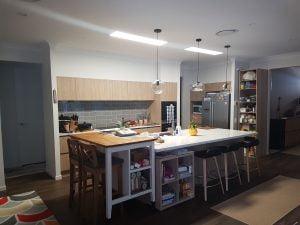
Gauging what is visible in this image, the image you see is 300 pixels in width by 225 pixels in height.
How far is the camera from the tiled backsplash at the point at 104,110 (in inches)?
196

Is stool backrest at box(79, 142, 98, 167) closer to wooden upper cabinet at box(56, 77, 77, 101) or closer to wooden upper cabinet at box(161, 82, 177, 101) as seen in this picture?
wooden upper cabinet at box(56, 77, 77, 101)

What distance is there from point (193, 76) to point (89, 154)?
5262mm

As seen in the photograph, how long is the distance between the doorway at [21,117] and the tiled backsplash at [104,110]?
1.04 metres

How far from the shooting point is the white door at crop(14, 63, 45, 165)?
519 cm

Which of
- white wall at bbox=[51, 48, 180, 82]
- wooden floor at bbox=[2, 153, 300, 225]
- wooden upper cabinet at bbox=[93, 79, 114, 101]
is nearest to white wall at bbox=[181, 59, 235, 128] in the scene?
white wall at bbox=[51, 48, 180, 82]

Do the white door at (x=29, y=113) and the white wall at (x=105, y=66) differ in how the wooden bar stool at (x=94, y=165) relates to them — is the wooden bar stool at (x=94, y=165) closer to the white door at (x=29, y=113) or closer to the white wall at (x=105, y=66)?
the white wall at (x=105, y=66)

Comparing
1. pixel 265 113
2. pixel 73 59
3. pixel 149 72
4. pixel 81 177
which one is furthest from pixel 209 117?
pixel 81 177

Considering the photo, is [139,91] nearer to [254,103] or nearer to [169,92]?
[169,92]

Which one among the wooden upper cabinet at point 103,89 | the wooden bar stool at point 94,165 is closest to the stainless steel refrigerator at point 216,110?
the wooden upper cabinet at point 103,89

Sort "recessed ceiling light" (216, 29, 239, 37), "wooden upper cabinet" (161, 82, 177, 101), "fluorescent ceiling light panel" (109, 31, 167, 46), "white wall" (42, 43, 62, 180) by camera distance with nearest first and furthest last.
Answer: "recessed ceiling light" (216, 29, 239, 37), "fluorescent ceiling light panel" (109, 31, 167, 46), "white wall" (42, 43, 62, 180), "wooden upper cabinet" (161, 82, 177, 101)

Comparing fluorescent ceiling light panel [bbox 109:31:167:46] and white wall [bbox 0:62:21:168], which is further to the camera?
white wall [bbox 0:62:21:168]

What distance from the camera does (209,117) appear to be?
6.56 meters

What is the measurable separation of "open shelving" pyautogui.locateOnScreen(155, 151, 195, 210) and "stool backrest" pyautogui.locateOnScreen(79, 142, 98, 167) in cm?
86

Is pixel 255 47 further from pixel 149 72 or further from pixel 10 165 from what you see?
pixel 10 165
